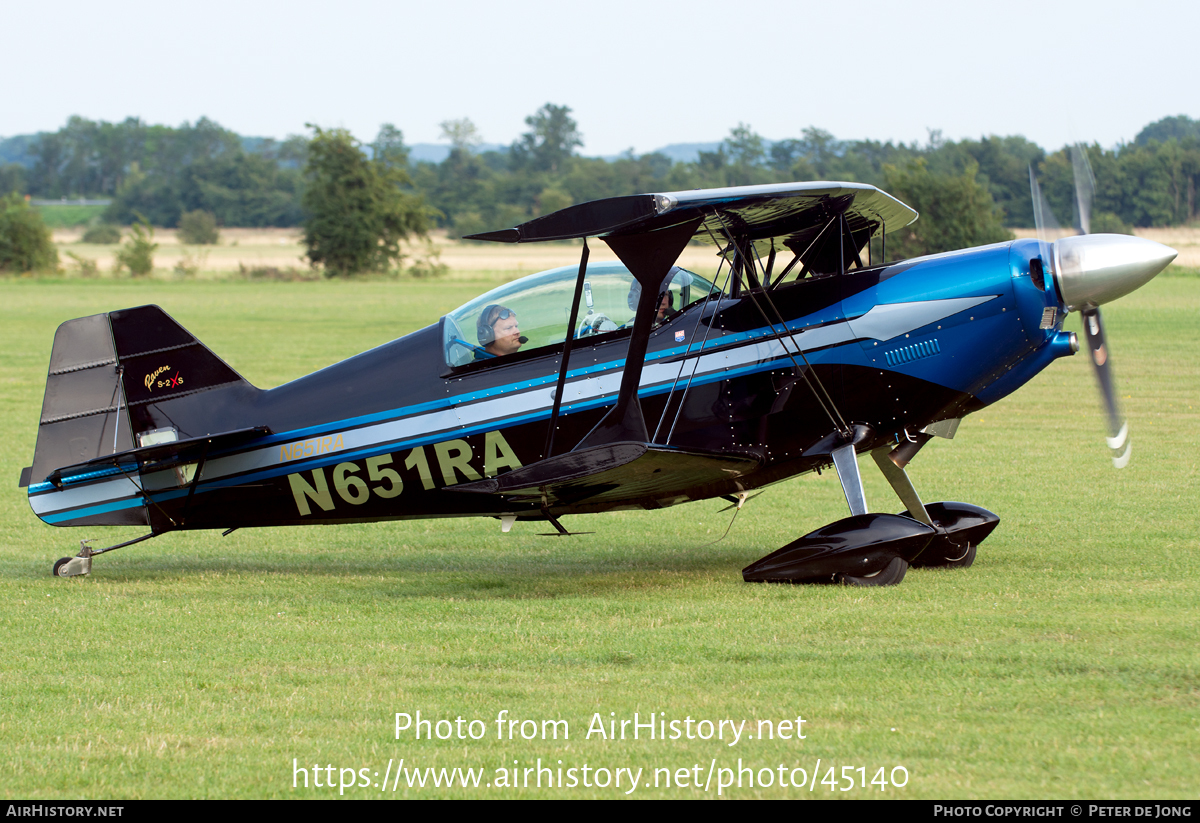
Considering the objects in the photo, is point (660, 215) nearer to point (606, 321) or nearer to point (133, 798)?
point (606, 321)

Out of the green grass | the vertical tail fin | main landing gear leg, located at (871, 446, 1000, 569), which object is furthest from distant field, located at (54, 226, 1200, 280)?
the vertical tail fin

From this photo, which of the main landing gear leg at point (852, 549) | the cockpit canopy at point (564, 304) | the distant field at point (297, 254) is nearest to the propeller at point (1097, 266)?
the main landing gear leg at point (852, 549)

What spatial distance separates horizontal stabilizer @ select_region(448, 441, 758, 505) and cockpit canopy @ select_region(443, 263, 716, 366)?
1.07 metres

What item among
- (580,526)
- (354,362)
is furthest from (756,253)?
(580,526)

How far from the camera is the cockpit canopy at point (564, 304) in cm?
838

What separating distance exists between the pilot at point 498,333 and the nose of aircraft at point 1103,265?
3584 millimetres

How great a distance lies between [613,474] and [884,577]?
76.3 inches

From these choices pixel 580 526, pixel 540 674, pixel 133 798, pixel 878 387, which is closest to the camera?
pixel 133 798

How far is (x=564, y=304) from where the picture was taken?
8508 mm

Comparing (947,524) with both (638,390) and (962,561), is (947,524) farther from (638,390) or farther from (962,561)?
(638,390)

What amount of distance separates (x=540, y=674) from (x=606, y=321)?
9.53 feet

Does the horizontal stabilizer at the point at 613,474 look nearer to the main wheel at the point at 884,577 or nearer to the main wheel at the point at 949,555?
the main wheel at the point at 884,577

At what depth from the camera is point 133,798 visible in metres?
4.77

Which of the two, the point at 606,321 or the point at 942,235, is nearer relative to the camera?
the point at 606,321
